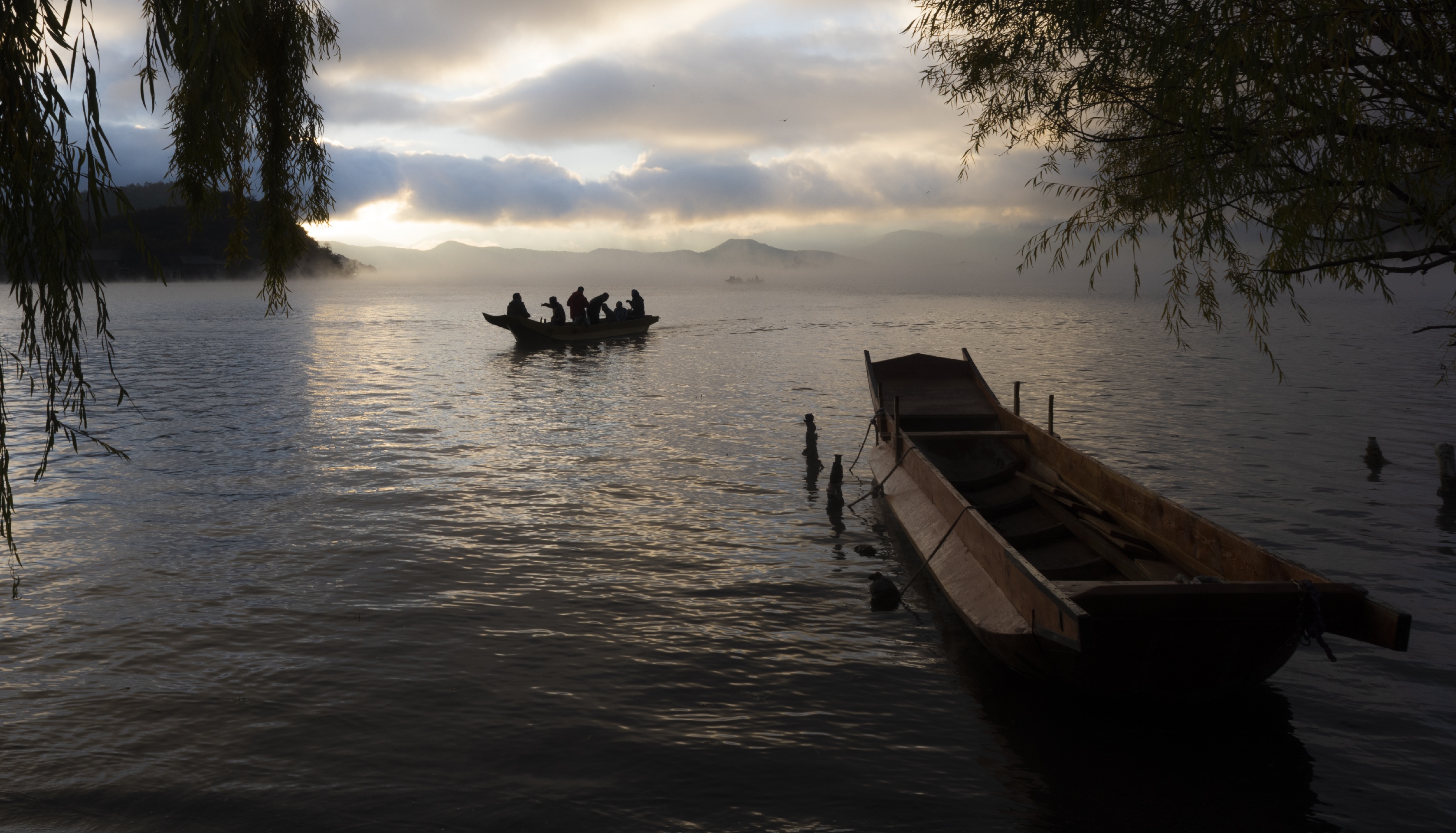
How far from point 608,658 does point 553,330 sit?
32.8m

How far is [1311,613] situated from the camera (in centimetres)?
588

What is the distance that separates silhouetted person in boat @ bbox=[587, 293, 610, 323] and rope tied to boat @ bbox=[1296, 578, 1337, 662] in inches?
1490

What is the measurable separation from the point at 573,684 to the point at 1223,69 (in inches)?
263

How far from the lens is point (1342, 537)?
1192cm

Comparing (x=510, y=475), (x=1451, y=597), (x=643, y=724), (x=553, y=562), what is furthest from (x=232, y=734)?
(x=1451, y=597)

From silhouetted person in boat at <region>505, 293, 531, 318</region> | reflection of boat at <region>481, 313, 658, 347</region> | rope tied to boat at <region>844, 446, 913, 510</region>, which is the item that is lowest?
rope tied to boat at <region>844, 446, 913, 510</region>

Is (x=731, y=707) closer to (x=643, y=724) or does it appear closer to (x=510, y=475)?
(x=643, y=724)

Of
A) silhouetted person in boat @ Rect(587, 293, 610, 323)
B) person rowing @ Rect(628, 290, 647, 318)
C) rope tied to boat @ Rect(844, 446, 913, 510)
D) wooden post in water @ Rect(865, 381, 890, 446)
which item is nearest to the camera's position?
rope tied to boat @ Rect(844, 446, 913, 510)

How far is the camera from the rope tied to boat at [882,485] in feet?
41.4

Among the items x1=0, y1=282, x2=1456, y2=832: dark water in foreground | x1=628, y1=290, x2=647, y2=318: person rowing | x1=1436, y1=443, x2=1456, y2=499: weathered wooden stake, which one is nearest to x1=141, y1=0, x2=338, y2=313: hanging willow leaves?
x1=0, y1=282, x2=1456, y2=832: dark water in foreground

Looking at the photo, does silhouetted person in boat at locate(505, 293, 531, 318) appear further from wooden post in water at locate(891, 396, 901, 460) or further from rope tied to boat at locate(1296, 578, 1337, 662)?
rope tied to boat at locate(1296, 578, 1337, 662)

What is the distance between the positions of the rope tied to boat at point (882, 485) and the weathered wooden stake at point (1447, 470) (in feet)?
28.5

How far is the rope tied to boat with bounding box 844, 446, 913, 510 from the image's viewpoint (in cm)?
1261

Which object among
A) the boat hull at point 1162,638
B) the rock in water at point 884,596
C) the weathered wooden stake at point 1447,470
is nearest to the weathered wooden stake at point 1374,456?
the weathered wooden stake at point 1447,470
